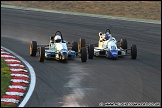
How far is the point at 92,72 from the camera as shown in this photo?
15.1m

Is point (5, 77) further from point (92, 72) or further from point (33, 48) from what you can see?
point (33, 48)

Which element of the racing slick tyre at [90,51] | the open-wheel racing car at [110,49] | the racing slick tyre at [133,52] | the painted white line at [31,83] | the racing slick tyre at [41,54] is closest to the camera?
the painted white line at [31,83]

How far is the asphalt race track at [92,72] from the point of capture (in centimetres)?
1156

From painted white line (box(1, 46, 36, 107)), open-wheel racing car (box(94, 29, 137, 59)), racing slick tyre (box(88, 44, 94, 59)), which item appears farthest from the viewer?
open-wheel racing car (box(94, 29, 137, 59))

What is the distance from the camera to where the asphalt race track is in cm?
1156

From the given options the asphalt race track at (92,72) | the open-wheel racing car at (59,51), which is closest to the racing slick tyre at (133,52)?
the asphalt race track at (92,72)

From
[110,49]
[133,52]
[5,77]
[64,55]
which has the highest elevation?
[110,49]

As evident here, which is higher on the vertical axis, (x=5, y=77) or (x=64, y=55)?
(x=64, y=55)

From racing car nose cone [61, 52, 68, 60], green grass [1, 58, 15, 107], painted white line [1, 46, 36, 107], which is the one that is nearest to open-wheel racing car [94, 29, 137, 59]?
racing car nose cone [61, 52, 68, 60]

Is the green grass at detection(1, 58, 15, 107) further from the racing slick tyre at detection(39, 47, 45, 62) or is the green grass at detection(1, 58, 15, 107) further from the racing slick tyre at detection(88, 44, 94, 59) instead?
the racing slick tyre at detection(88, 44, 94, 59)

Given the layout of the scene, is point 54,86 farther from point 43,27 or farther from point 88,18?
point 88,18

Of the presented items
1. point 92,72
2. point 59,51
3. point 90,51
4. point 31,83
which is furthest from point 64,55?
point 31,83

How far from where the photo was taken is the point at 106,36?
61.6 feet

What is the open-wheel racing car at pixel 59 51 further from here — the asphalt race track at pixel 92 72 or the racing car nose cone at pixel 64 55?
the asphalt race track at pixel 92 72
